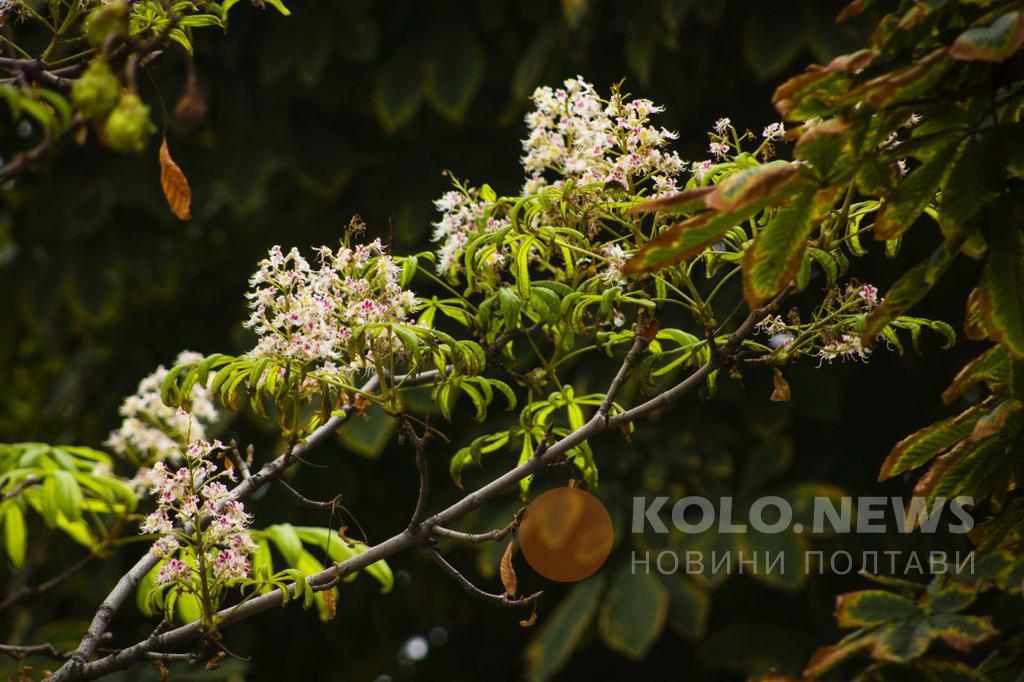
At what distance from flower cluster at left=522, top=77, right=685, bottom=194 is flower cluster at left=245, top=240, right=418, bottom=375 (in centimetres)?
24

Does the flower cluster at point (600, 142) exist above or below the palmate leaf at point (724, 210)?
above

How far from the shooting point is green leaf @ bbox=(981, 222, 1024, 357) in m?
1.13

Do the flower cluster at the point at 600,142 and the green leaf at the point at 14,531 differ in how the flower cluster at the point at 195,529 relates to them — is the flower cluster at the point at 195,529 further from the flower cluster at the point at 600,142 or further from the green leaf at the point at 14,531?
the green leaf at the point at 14,531

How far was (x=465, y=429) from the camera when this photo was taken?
4340mm

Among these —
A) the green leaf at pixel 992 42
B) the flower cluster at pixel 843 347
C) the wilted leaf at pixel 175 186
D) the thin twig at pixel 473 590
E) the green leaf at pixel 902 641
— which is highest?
the wilted leaf at pixel 175 186

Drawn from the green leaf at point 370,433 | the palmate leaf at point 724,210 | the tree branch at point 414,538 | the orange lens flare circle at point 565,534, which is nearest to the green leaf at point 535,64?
the green leaf at point 370,433

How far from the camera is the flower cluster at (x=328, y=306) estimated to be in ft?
4.61

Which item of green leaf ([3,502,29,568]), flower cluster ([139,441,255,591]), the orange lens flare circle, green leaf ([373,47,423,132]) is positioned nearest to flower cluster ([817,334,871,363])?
the orange lens flare circle

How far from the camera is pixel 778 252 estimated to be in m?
1.15

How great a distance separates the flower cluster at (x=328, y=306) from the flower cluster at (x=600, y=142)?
0.79 ft

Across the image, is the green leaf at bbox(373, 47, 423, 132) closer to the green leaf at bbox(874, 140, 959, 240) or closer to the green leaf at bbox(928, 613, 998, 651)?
the green leaf at bbox(874, 140, 959, 240)

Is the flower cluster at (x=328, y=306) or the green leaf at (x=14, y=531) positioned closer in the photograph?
the flower cluster at (x=328, y=306)

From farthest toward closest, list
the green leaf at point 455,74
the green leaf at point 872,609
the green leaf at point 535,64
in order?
the green leaf at point 455,74 → the green leaf at point 535,64 → the green leaf at point 872,609

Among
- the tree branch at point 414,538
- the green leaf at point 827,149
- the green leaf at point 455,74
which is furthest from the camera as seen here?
the green leaf at point 455,74
